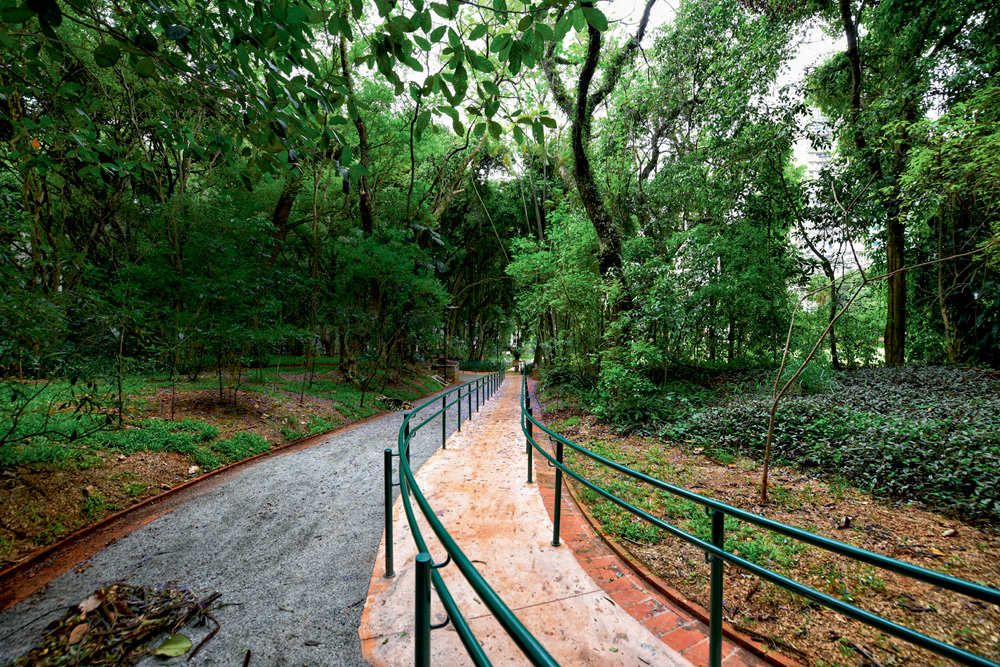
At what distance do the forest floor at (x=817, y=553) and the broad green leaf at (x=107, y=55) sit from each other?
13.3 ft

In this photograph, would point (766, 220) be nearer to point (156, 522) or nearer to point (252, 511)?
point (252, 511)

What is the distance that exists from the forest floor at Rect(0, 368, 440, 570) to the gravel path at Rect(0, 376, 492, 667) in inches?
24.9

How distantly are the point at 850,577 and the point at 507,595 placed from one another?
2.45 meters

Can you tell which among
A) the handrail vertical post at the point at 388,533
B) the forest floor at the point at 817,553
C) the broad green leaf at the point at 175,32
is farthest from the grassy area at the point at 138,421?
the forest floor at the point at 817,553

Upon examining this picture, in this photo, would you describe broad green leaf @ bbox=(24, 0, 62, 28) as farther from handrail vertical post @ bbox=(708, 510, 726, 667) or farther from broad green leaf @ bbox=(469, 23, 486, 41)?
handrail vertical post @ bbox=(708, 510, 726, 667)

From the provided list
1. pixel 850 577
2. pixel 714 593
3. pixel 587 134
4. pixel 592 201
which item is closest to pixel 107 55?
pixel 714 593

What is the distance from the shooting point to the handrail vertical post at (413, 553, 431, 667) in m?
1.14

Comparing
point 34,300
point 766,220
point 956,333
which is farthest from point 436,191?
point 956,333

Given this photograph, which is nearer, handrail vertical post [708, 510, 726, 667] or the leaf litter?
handrail vertical post [708, 510, 726, 667]

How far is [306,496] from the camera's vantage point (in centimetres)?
406

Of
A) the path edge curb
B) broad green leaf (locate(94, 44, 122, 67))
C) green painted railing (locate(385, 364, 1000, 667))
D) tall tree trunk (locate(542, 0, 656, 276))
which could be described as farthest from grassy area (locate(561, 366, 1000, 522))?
broad green leaf (locate(94, 44, 122, 67))

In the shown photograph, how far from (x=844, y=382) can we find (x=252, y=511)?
10.5 meters

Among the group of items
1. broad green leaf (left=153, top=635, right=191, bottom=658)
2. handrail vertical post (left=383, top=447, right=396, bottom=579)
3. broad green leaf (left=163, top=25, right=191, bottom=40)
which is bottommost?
broad green leaf (left=153, top=635, right=191, bottom=658)

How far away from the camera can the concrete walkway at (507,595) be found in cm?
192
